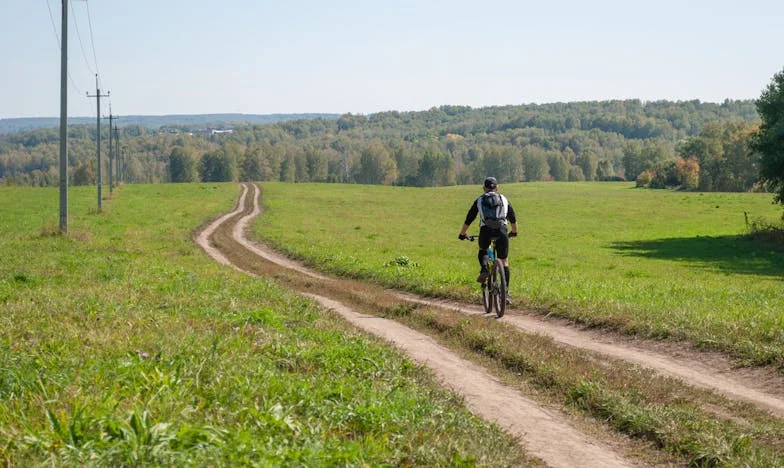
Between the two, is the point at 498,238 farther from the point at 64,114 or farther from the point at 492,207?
the point at 64,114

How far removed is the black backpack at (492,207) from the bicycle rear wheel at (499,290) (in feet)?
3.47

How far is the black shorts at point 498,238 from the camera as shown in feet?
53.6

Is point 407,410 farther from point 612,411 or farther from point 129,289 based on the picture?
point 129,289

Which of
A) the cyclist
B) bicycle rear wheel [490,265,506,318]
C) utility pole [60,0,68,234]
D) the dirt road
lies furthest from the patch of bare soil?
utility pole [60,0,68,234]

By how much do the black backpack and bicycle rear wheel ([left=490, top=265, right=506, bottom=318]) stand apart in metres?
1.06

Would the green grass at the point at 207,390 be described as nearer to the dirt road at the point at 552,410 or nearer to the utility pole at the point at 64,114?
the dirt road at the point at 552,410

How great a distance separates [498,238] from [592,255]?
26.1 metres

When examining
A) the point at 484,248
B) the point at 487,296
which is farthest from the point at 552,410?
the point at 487,296

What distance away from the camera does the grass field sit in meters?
14.6

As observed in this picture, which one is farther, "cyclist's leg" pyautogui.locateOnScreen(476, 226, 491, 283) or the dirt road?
"cyclist's leg" pyautogui.locateOnScreen(476, 226, 491, 283)

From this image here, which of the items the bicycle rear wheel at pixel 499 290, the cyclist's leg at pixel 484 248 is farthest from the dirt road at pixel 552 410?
the cyclist's leg at pixel 484 248

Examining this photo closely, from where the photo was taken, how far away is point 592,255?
41156mm

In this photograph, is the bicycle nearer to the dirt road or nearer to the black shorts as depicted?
the black shorts

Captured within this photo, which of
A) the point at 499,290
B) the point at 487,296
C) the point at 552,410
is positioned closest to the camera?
the point at 552,410
